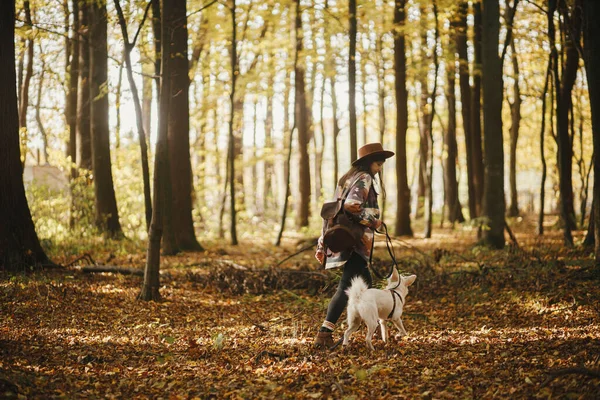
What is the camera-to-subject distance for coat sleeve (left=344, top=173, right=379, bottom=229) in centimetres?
531

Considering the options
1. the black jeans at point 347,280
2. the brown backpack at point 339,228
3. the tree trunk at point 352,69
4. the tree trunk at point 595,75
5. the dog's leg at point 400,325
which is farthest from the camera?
the tree trunk at point 352,69

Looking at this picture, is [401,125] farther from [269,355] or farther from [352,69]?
[269,355]

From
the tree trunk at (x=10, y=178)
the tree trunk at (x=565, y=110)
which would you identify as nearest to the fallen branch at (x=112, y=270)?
the tree trunk at (x=10, y=178)

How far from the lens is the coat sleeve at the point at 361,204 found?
531 centimetres

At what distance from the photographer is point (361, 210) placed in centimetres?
535

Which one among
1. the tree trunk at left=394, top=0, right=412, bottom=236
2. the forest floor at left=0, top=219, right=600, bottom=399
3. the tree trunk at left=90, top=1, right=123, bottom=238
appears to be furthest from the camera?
the tree trunk at left=394, top=0, right=412, bottom=236

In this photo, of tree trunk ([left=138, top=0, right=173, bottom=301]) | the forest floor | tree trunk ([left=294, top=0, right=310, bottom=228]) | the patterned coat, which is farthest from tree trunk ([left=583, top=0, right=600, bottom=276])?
tree trunk ([left=294, top=0, right=310, bottom=228])

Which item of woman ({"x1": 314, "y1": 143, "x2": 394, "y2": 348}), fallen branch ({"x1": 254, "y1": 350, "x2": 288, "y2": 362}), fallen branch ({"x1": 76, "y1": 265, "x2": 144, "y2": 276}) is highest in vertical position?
woman ({"x1": 314, "y1": 143, "x2": 394, "y2": 348})

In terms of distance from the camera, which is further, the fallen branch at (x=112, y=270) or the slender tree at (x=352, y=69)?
the slender tree at (x=352, y=69)

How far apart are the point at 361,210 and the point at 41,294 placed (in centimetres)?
487

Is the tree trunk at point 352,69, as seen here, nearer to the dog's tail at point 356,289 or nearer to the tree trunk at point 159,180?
the tree trunk at point 159,180

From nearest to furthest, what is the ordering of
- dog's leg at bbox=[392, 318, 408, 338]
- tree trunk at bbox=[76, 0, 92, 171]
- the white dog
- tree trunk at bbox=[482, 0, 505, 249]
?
the white dog < dog's leg at bbox=[392, 318, 408, 338] < tree trunk at bbox=[482, 0, 505, 249] < tree trunk at bbox=[76, 0, 92, 171]

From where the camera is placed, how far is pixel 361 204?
5.34 m

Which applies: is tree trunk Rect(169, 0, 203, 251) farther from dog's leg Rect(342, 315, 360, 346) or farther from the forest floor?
dog's leg Rect(342, 315, 360, 346)
